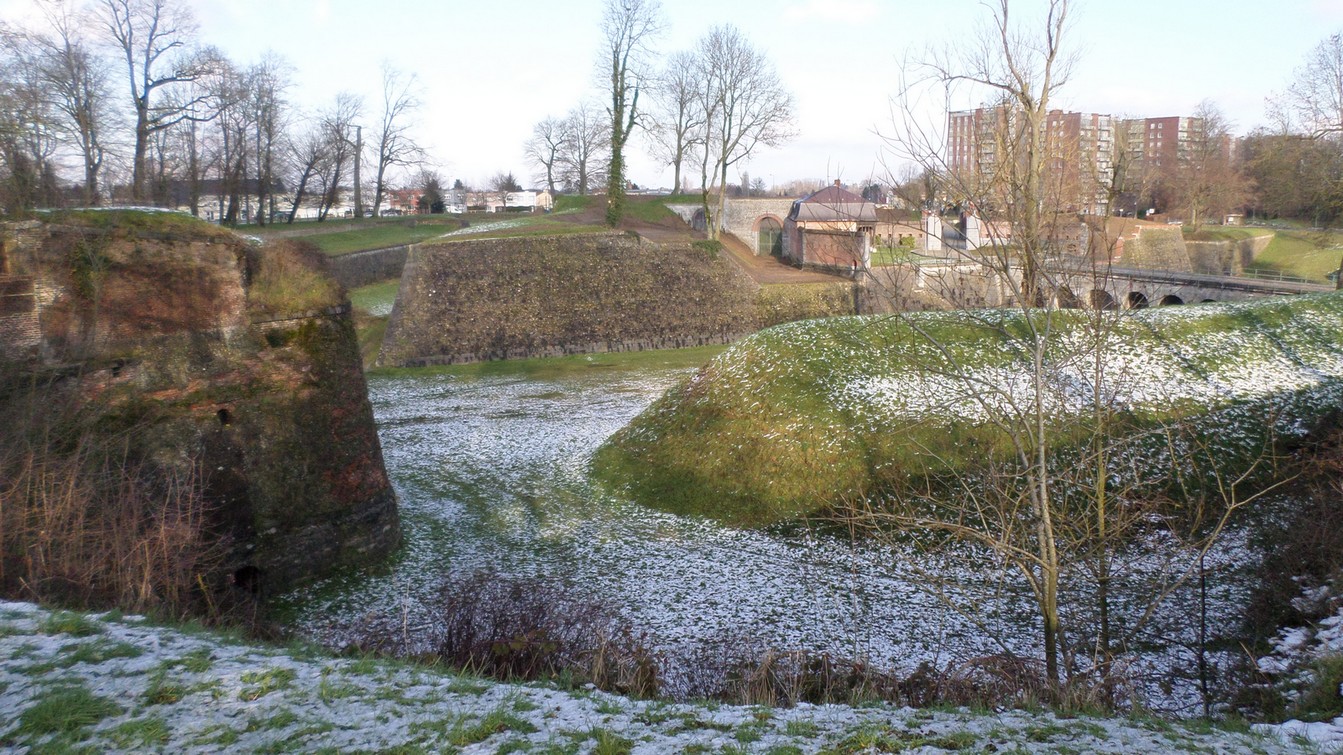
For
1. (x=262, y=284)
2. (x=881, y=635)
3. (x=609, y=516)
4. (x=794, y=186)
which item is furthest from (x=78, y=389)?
(x=794, y=186)

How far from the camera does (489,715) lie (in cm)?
552

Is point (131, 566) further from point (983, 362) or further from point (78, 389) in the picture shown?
point (983, 362)

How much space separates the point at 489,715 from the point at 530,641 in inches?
104

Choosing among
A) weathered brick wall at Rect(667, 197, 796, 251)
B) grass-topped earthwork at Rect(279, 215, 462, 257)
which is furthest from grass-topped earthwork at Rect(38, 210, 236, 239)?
weathered brick wall at Rect(667, 197, 796, 251)

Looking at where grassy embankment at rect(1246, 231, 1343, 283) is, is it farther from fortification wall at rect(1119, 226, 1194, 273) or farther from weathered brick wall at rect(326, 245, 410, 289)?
weathered brick wall at rect(326, 245, 410, 289)

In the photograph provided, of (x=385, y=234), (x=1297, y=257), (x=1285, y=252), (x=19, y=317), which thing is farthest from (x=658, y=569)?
(x=1285, y=252)

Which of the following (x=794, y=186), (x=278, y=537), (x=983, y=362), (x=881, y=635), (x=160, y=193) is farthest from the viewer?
(x=794, y=186)

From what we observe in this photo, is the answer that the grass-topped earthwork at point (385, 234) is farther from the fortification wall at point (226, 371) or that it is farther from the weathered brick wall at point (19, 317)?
the weathered brick wall at point (19, 317)

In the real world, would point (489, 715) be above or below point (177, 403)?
below

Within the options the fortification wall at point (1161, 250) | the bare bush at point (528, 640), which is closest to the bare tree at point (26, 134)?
the bare bush at point (528, 640)

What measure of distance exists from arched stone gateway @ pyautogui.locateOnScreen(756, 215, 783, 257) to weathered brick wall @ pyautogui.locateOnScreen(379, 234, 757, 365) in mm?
14797

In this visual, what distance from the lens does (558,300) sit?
33.1 metres

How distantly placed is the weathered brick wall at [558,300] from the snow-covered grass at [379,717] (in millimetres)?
25134

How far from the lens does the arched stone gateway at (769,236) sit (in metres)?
50.9
